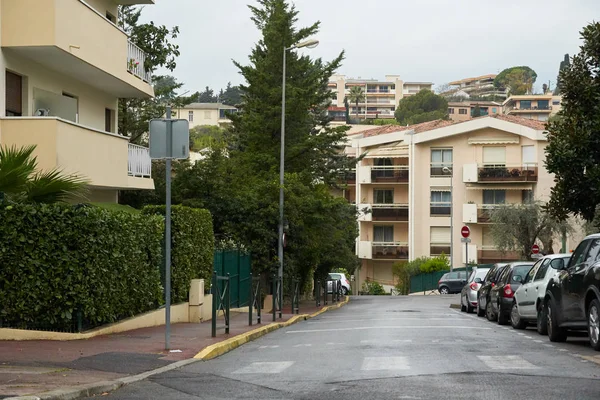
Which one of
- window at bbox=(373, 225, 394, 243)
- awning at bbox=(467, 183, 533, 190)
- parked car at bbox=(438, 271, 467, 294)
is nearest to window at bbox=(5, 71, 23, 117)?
parked car at bbox=(438, 271, 467, 294)

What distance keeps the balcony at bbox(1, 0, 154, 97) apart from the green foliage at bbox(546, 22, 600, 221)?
34.6ft

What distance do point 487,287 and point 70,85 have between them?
41.8ft

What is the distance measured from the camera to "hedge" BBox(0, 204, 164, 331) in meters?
15.1

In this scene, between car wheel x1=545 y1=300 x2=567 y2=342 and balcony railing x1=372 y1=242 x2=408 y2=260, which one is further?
balcony railing x1=372 y1=242 x2=408 y2=260

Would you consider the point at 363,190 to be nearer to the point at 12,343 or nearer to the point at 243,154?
the point at 243,154

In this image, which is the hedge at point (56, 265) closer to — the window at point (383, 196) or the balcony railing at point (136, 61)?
the balcony railing at point (136, 61)

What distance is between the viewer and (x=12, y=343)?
14.6 metres

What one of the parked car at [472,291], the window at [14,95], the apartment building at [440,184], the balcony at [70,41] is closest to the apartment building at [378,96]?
the apartment building at [440,184]

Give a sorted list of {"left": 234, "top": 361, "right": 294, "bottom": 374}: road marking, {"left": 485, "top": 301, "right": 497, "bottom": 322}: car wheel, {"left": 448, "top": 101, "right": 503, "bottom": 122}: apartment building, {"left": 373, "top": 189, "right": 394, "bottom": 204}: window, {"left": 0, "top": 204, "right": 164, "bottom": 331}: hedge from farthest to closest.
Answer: {"left": 448, "top": 101, "right": 503, "bottom": 122}: apartment building
{"left": 373, "top": 189, "right": 394, "bottom": 204}: window
{"left": 485, "top": 301, "right": 497, "bottom": 322}: car wheel
{"left": 0, "top": 204, "right": 164, "bottom": 331}: hedge
{"left": 234, "top": 361, "right": 294, "bottom": 374}: road marking

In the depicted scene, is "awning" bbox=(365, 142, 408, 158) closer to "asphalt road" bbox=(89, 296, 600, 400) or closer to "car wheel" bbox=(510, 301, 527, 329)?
"car wheel" bbox=(510, 301, 527, 329)

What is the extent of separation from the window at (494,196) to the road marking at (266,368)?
60.1 m

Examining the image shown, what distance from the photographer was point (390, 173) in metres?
77.1

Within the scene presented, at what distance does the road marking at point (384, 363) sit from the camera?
1237cm

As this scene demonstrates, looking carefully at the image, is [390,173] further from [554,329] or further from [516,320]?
[554,329]
